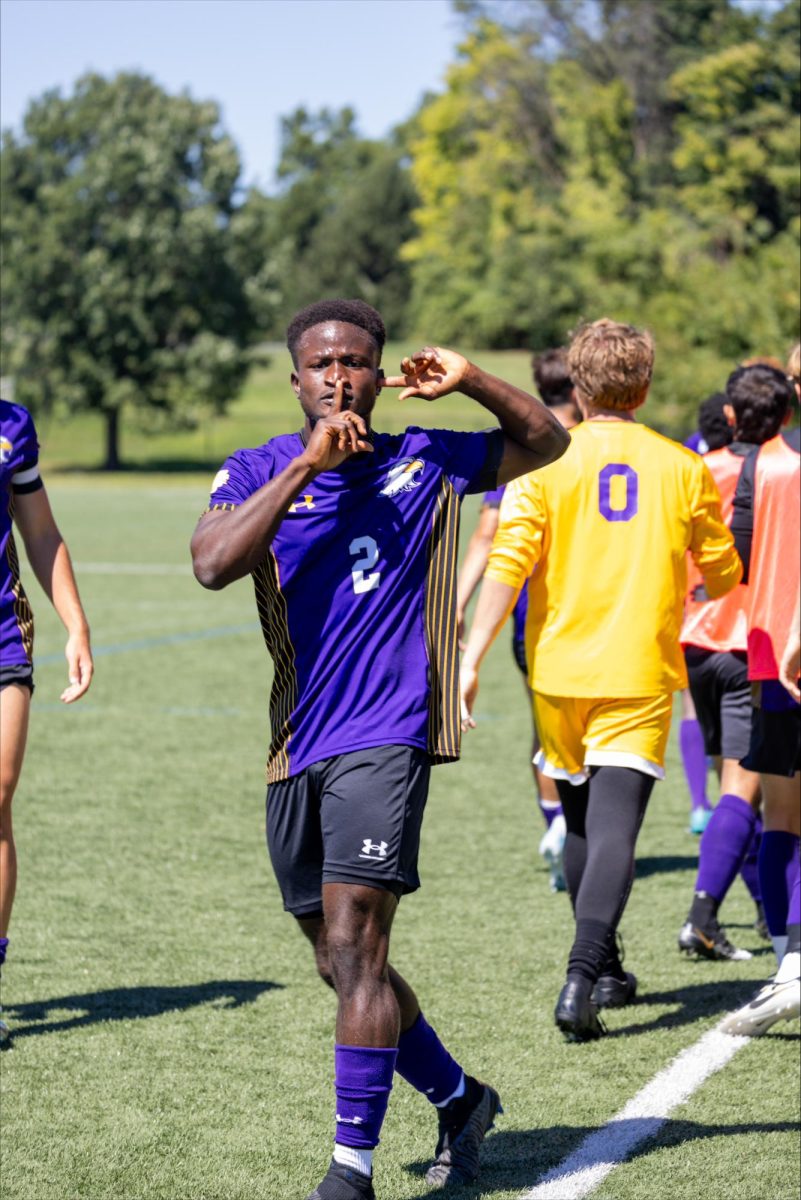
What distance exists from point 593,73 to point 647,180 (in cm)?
686

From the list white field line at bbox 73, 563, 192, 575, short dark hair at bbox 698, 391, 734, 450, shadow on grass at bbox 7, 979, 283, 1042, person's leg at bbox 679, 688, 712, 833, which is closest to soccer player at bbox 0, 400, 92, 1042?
shadow on grass at bbox 7, 979, 283, 1042

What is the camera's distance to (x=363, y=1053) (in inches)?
130

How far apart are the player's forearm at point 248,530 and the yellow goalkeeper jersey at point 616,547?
1.90m

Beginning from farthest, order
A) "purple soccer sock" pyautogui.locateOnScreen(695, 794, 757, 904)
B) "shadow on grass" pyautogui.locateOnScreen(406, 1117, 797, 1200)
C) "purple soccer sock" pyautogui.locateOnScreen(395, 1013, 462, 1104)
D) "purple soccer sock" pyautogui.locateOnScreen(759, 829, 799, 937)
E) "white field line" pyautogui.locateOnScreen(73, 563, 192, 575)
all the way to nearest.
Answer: "white field line" pyautogui.locateOnScreen(73, 563, 192, 575), "purple soccer sock" pyautogui.locateOnScreen(695, 794, 757, 904), "purple soccer sock" pyautogui.locateOnScreen(759, 829, 799, 937), "shadow on grass" pyautogui.locateOnScreen(406, 1117, 797, 1200), "purple soccer sock" pyautogui.locateOnScreen(395, 1013, 462, 1104)

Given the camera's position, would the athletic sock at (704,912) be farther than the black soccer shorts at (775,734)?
Yes

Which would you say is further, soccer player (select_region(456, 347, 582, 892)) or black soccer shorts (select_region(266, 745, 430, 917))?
soccer player (select_region(456, 347, 582, 892))

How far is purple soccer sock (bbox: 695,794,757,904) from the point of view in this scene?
225 inches

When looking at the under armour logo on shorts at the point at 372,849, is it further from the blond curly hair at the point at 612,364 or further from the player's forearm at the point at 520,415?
the blond curly hair at the point at 612,364

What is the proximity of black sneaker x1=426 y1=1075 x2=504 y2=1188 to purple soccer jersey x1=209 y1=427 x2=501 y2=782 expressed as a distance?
2.91 feet

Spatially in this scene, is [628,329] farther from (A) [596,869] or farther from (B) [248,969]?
(B) [248,969]

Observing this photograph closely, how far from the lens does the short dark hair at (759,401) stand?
17.9 feet

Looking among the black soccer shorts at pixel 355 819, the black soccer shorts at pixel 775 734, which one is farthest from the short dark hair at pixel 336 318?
the black soccer shorts at pixel 775 734

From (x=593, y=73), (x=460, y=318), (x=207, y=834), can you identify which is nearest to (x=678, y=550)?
(x=207, y=834)

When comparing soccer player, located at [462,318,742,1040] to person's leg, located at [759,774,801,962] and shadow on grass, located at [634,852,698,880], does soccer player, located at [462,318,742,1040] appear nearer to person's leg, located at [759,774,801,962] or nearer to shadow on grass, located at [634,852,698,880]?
person's leg, located at [759,774,801,962]
